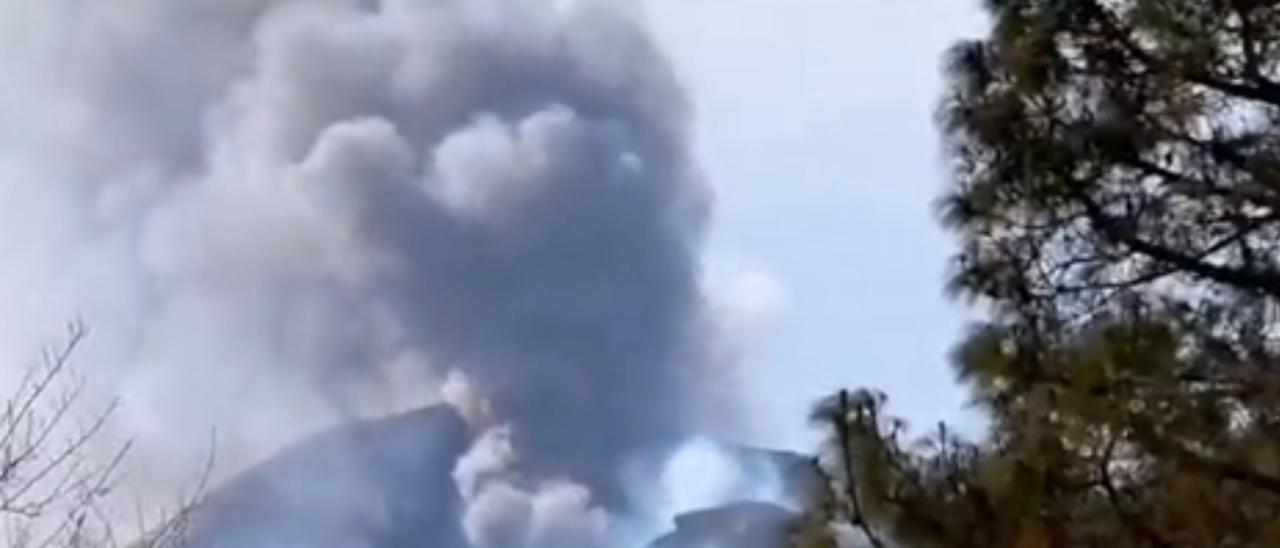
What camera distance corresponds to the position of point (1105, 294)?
3.57 m

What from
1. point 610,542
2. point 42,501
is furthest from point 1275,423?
point 610,542

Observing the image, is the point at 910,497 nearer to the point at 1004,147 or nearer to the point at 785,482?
the point at 785,482

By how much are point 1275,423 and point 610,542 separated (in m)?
16.3

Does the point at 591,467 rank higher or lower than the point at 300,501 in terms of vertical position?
higher

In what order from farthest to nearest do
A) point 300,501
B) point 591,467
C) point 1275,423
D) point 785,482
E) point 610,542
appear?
point 591,467
point 610,542
point 300,501
point 785,482
point 1275,423

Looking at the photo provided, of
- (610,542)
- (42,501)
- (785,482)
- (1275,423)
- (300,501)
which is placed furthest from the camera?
(610,542)

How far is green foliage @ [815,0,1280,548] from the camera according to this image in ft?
10.0

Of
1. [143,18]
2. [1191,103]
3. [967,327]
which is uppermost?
[143,18]

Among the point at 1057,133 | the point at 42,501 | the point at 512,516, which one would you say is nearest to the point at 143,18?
the point at 512,516

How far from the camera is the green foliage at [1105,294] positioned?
3.06 meters

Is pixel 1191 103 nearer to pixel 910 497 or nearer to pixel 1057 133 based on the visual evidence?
pixel 1057 133

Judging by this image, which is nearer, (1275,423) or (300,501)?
(1275,423)

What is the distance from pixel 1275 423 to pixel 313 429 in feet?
50.2

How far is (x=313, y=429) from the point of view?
1783 cm
